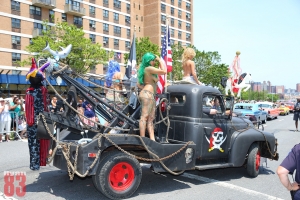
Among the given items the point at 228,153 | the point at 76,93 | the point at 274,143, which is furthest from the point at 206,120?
the point at 76,93

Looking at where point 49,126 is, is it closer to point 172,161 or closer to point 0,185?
point 0,185

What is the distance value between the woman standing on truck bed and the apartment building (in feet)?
60.9

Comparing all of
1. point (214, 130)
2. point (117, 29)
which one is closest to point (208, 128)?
point (214, 130)

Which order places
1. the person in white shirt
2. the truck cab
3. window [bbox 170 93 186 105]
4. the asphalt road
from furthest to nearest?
the person in white shirt
window [bbox 170 93 186 105]
the truck cab
the asphalt road

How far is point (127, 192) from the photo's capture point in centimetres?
492

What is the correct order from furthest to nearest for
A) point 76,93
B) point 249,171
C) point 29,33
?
point 29,33 < point 249,171 < point 76,93

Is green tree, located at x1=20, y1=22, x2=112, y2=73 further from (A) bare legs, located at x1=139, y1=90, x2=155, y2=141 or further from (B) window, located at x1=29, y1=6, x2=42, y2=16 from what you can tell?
(A) bare legs, located at x1=139, y1=90, x2=155, y2=141

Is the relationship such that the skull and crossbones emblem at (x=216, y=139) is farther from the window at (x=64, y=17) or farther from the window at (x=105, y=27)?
the window at (x=105, y=27)

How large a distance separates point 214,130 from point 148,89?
64.6 inches

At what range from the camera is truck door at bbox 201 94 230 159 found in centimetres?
577

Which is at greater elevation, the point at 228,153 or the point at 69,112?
the point at 69,112

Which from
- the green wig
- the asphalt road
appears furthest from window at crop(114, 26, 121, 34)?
the green wig

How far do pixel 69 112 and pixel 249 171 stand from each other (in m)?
4.05

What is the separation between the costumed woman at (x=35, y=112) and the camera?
520 cm
